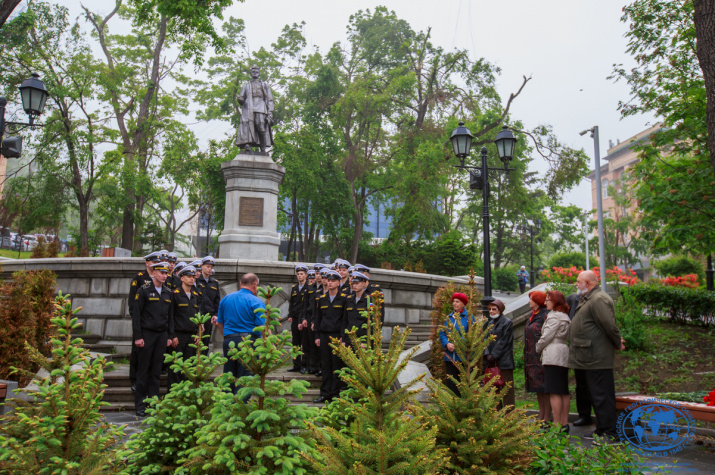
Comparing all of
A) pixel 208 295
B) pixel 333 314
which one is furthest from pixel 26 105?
pixel 333 314

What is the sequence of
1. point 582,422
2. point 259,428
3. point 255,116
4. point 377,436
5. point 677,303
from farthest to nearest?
point 255,116 < point 677,303 < point 582,422 < point 259,428 < point 377,436

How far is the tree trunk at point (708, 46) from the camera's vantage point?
8062 mm

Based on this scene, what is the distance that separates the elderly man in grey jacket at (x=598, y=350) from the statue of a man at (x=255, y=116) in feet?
38.8

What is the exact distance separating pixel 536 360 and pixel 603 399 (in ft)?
3.03

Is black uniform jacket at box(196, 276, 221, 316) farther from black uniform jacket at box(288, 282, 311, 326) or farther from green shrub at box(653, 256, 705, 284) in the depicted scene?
green shrub at box(653, 256, 705, 284)

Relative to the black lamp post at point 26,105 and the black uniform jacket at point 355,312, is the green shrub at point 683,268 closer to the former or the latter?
the black uniform jacket at point 355,312

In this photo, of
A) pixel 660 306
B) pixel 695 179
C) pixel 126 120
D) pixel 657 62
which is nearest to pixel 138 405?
pixel 660 306

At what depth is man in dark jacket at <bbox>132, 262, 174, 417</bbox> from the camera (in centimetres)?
748

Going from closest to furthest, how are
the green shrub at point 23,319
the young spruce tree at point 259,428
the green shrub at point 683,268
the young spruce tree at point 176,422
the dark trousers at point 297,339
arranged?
1. the young spruce tree at point 259,428
2. the young spruce tree at point 176,422
3. the green shrub at point 23,319
4. the dark trousers at point 297,339
5. the green shrub at point 683,268

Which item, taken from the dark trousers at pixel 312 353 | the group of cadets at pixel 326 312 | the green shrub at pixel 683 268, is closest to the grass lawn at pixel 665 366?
the group of cadets at pixel 326 312

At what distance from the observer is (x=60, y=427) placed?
2.67 meters

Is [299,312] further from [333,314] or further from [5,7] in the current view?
A: [5,7]

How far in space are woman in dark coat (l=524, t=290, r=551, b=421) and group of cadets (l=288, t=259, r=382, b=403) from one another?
211 centimetres

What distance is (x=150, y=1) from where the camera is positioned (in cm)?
1667
